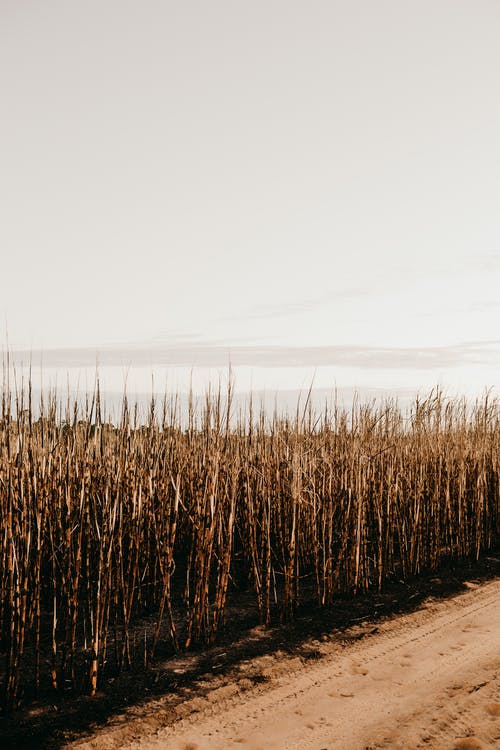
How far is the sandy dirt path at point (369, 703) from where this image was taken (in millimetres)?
1979

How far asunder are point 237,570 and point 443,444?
2085 mm

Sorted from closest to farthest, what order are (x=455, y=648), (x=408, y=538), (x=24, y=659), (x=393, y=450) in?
(x=24, y=659) < (x=455, y=648) < (x=393, y=450) < (x=408, y=538)

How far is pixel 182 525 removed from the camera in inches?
158

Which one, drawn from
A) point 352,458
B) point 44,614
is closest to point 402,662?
point 352,458

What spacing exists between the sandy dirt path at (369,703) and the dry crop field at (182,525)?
17.6 inches

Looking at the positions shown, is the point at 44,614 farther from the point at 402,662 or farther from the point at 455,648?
the point at 455,648

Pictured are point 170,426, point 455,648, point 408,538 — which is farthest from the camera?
point 408,538

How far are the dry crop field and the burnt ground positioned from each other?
7 cm

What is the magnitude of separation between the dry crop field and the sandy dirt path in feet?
1.47

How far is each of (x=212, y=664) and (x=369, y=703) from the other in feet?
2.30

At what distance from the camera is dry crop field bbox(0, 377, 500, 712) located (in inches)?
92.0

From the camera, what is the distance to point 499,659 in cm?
265

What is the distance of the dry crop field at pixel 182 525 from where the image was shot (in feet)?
7.67

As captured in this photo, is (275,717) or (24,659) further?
(24,659)
